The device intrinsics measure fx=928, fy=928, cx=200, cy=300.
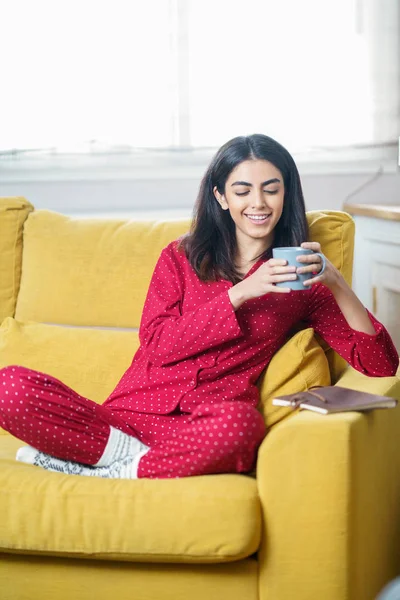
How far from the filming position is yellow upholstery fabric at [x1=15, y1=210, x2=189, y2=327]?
2.44 metres

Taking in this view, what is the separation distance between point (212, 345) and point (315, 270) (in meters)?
0.32

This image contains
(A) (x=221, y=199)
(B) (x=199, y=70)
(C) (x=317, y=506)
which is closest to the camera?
(C) (x=317, y=506)

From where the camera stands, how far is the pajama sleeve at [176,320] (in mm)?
2004

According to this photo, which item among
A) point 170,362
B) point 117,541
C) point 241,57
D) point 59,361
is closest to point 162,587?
point 117,541

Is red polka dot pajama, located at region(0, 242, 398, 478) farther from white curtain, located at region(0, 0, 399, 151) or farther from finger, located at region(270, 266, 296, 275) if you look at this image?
white curtain, located at region(0, 0, 399, 151)

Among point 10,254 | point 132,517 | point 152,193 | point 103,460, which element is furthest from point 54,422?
point 152,193

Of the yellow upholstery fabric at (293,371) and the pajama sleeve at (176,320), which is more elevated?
the pajama sleeve at (176,320)

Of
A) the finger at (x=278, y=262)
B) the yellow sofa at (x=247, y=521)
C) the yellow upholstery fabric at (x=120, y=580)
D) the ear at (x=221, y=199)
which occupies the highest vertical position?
the ear at (x=221, y=199)

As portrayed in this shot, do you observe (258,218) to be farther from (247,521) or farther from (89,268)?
(247,521)

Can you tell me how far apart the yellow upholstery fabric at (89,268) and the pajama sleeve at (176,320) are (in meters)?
0.21

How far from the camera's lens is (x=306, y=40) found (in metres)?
3.20

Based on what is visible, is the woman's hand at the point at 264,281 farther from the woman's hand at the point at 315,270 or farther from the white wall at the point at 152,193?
the white wall at the point at 152,193

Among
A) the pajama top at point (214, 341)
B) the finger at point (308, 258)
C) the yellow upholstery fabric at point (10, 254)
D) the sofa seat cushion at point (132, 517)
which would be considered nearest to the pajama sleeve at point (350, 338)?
the pajama top at point (214, 341)

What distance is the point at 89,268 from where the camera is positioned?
97.7 inches
